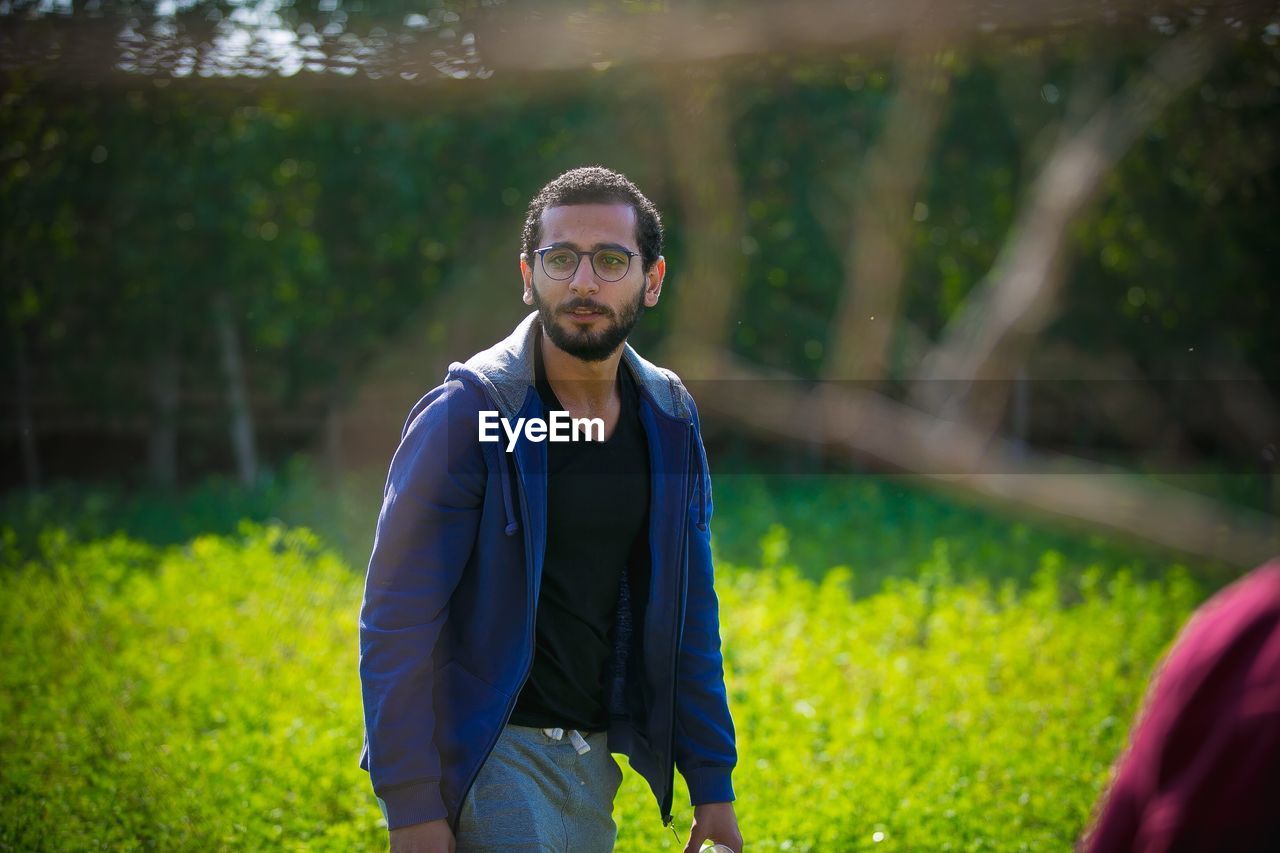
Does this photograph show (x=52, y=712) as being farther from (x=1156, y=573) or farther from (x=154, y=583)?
(x=1156, y=573)

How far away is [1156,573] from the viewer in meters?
8.42

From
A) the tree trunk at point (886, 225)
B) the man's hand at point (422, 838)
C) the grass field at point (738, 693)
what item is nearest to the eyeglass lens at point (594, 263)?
the man's hand at point (422, 838)

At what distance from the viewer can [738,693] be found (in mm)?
5762

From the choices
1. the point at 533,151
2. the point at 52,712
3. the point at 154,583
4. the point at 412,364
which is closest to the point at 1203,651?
the point at 52,712

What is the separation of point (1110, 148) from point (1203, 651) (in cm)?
56

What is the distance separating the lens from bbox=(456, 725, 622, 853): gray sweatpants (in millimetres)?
2520

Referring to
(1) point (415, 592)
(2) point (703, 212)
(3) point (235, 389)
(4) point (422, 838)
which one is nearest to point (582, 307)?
(1) point (415, 592)

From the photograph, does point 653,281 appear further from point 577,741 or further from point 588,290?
point 577,741

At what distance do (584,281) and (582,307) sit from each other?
Result: 0.17 feet

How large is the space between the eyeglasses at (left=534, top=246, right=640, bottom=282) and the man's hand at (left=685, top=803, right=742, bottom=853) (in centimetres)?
116

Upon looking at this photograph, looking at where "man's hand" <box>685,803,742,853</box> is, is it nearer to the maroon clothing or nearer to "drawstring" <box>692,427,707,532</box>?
"drawstring" <box>692,427,707,532</box>

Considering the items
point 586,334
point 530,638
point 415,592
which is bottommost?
point 530,638

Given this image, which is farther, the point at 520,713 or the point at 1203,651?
the point at 520,713

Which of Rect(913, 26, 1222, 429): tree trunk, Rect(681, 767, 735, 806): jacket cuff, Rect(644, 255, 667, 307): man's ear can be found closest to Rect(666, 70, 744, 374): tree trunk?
Rect(913, 26, 1222, 429): tree trunk
